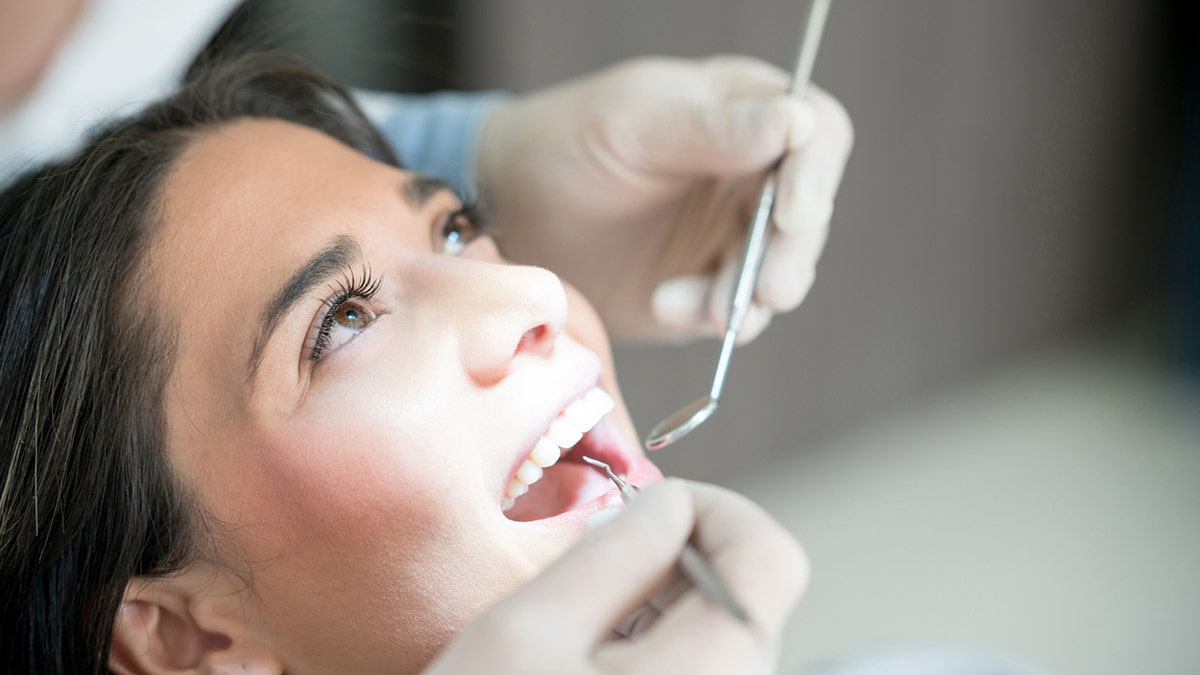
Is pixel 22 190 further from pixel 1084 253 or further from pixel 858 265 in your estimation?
pixel 1084 253

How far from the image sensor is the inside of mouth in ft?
3.10

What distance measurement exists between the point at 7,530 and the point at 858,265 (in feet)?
6.17

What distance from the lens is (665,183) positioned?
1231mm

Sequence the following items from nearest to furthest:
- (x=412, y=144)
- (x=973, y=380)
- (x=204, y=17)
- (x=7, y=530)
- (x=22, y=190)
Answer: (x=7, y=530) < (x=22, y=190) < (x=204, y=17) < (x=412, y=144) < (x=973, y=380)

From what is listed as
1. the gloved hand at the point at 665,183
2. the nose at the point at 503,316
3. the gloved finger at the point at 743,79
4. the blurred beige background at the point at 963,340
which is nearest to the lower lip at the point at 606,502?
the nose at the point at 503,316

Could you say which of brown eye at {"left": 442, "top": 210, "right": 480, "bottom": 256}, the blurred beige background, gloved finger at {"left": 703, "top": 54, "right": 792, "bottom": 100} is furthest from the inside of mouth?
the blurred beige background

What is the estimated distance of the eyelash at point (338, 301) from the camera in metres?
0.82

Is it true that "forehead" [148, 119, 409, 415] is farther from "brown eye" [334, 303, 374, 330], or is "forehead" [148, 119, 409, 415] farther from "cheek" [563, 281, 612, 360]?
"cheek" [563, 281, 612, 360]

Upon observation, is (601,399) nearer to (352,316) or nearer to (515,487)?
(515,487)

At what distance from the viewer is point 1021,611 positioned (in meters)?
2.02

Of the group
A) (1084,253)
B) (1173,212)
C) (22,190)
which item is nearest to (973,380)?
(1084,253)

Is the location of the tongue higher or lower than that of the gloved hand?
lower

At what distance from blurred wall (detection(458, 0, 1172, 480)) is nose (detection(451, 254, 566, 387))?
1080 millimetres

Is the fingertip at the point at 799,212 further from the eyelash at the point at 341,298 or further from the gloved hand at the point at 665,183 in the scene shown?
the eyelash at the point at 341,298
